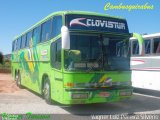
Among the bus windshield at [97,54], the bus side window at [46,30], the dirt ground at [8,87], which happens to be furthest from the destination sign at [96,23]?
the dirt ground at [8,87]

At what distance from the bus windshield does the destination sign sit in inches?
10.8

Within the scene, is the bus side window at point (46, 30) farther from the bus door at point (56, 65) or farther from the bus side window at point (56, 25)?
the bus door at point (56, 65)

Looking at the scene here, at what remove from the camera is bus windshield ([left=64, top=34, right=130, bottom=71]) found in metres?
10.3

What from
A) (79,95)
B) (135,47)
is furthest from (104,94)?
(135,47)

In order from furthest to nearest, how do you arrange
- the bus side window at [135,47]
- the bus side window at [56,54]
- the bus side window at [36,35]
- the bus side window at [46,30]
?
the bus side window at [135,47] → the bus side window at [36,35] → the bus side window at [46,30] → the bus side window at [56,54]

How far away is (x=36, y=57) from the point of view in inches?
569

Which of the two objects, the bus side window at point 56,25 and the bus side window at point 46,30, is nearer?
the bus side window at point 56,25

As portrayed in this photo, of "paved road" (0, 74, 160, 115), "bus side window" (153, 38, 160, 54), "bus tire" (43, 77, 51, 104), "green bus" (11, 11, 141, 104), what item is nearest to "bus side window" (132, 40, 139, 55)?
"bus side window" (153, 38, 160, 54)

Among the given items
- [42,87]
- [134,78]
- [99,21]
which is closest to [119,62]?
[99,21]

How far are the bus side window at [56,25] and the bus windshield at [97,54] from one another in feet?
3.01

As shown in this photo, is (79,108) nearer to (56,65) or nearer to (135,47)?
(56,65)

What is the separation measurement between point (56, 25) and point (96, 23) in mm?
1508

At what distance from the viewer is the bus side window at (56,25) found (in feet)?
36.2

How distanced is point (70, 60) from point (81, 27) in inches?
46.3
